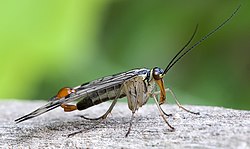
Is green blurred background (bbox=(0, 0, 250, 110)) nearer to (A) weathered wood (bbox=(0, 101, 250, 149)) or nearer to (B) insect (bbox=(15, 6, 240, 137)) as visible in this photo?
(A) weathered wood (bbox=(0, 101, 250, 149))

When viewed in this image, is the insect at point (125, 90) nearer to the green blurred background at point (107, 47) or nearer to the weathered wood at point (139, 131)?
the weathered wood at point (139, 131)

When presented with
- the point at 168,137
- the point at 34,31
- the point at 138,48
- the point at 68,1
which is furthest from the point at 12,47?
the point at 168,137

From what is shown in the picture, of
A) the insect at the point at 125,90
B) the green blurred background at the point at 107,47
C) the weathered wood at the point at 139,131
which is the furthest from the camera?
the green blurred background at the point at 107,47

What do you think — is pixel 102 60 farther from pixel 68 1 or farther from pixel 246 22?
pixel 246 22

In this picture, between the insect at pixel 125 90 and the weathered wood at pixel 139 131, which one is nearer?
the weathered wood at pixel 139 131

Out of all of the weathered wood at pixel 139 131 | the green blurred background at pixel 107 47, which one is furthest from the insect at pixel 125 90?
the green blurred background at pixel 107 47

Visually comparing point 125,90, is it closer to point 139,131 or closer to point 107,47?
point 139,131

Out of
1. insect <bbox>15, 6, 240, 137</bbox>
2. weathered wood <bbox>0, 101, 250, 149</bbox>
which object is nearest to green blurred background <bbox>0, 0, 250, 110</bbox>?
weathered wood <bbox>0, 101, 250, 149</bbox>
